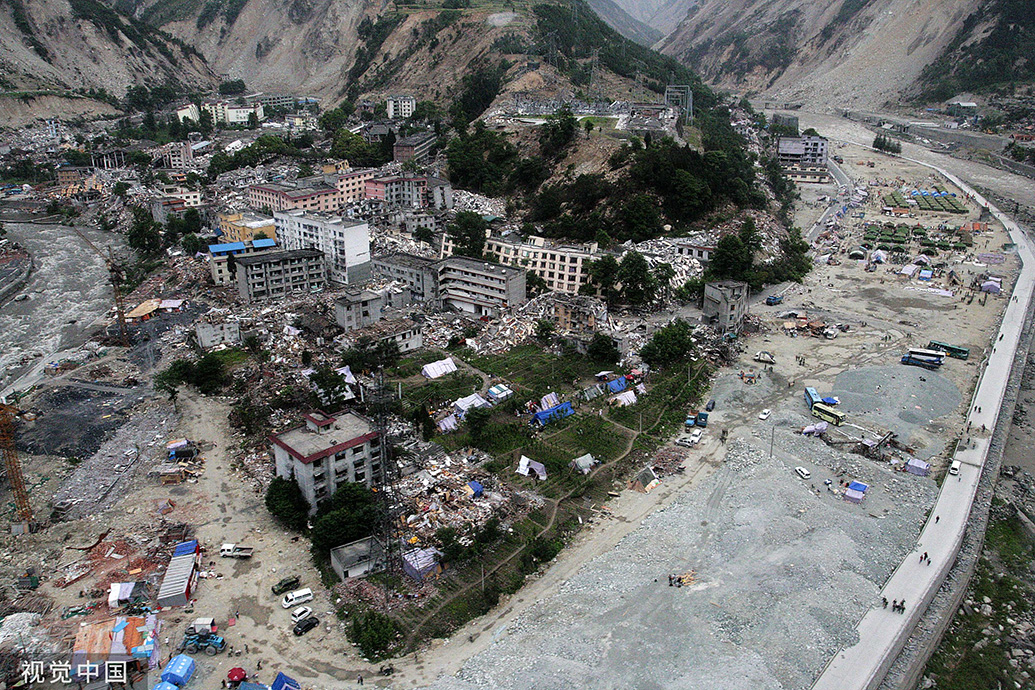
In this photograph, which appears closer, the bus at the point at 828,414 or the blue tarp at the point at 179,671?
the blue tarp at the point at 179,671

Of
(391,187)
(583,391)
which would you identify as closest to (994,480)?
(583,391)

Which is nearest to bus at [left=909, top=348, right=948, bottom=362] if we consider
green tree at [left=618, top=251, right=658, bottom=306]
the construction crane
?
green tree at [left=618, top=251, right=658, bottom=306]

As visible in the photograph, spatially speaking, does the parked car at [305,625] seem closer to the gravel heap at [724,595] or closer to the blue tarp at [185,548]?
the gravel heap at [724,595]

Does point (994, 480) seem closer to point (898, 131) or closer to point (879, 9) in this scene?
point (898, 131)

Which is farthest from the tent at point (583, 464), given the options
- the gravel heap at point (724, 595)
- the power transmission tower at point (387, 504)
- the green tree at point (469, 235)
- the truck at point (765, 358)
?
the green tree at point (469, 235)

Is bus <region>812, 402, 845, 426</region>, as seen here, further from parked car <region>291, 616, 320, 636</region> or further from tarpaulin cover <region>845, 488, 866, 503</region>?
parked car <region>291, 616, 320, 636</region>

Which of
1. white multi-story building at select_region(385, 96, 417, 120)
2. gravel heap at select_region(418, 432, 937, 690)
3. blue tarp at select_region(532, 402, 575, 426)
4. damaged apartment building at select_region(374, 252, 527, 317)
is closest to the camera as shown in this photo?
gravel heap at select_region(418, 432, 937, 690)

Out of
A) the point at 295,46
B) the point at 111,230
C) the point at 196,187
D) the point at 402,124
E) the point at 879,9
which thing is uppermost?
the point at 879,9
